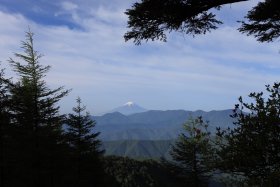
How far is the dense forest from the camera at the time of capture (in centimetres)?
605

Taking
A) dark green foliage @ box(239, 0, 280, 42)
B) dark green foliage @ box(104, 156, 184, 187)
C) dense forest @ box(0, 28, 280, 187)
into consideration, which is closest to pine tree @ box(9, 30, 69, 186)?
dense forest @ box(0, 28, 280, 187)

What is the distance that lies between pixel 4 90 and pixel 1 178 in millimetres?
4870

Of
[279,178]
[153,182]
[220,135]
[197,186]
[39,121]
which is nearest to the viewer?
[279,178]

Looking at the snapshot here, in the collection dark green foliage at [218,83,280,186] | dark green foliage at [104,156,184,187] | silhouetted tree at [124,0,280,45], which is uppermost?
silhouetted tree at [124,0,280,45]

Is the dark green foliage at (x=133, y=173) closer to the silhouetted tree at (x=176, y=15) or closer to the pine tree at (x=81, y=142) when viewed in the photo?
the pine tree at (x=81, y=142)

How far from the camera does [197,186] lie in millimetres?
31609

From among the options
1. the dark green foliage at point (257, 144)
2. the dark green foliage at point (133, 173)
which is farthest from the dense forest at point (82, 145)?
the dark green foliage at point (133, 173)

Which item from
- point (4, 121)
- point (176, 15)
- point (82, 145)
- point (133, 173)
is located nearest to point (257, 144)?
point (176, 15)

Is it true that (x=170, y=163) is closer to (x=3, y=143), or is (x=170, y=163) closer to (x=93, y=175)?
(x=93, y=175)

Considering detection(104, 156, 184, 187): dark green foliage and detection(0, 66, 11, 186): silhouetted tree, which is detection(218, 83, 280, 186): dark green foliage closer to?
detection(0, 66, 11, 186): silhouetted tree

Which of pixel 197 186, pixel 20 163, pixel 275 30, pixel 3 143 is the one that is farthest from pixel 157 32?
pixel 197 186

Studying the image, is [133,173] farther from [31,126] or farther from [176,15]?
[176,15]

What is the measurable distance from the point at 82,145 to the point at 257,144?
30215mm

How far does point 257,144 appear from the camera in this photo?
232 inches
